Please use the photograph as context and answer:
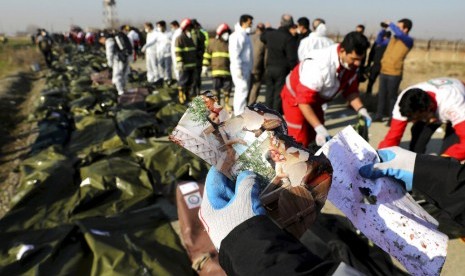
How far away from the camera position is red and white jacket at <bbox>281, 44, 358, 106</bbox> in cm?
241

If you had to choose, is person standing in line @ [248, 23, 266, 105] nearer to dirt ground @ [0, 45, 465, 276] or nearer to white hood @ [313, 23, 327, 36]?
white hood @ [313, 23, 327, 36]

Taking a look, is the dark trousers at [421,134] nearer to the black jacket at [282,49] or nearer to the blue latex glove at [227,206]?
the black jacket at [282,49]

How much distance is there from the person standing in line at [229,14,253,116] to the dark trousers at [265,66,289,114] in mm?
377

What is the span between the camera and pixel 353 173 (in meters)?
1.32

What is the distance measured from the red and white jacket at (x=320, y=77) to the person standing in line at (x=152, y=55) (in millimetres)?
6248

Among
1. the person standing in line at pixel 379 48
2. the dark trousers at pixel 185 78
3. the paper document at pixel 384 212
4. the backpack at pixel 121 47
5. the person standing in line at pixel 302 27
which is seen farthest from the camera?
the backpack at pixel 121 47

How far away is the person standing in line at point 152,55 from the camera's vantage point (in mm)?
8086

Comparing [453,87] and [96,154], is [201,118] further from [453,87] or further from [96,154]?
[96,154]

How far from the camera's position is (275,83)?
499 cm

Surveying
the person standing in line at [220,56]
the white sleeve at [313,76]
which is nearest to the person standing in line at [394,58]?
the person standing in line at [220,56]

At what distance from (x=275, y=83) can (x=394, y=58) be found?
1888 millimetres

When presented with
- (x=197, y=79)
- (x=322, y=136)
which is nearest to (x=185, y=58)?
(x=197, y=79)

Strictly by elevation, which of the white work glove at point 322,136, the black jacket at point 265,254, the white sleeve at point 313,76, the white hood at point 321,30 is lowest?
the white work glove at point 322,136

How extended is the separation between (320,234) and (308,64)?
4.29 feet
